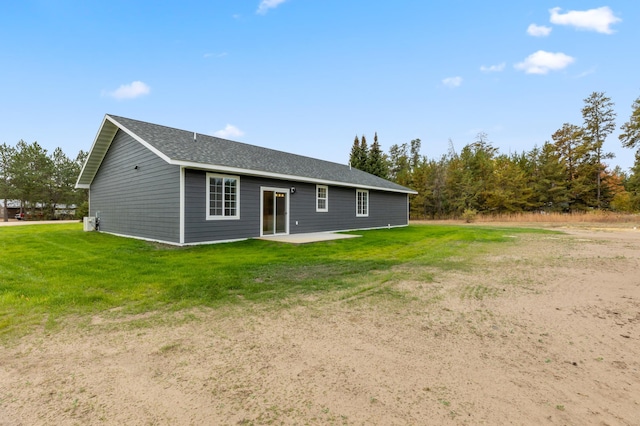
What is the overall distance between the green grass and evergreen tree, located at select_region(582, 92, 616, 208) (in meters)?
33.5

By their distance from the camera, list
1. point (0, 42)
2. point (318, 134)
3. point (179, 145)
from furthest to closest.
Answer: point (318, 134) < point (0, 42) < point (179, 145)

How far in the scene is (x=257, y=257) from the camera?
23.9 feet

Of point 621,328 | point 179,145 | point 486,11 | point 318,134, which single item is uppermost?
point 486,11

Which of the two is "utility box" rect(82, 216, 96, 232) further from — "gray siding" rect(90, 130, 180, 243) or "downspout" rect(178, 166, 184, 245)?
"downspout" rect(178, 166, 184, 245)

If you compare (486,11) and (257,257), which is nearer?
(257,257)

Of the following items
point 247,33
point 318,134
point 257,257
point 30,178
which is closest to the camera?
point 257,257

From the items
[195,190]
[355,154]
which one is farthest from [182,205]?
[355,154]

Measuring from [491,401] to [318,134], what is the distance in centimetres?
2495

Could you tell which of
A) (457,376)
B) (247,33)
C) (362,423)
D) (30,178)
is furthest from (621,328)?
(30,178)

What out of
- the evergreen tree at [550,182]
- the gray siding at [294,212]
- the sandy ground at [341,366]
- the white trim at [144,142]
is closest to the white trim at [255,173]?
the gray siding at [294,212]

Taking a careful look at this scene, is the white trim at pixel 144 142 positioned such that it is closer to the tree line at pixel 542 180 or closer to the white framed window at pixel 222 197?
the white framed window at pixel 222 197

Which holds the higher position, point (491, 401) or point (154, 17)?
point (154, 17)

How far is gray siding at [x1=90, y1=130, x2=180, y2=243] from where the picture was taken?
366 inches

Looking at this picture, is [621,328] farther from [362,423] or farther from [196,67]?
[196,67]
